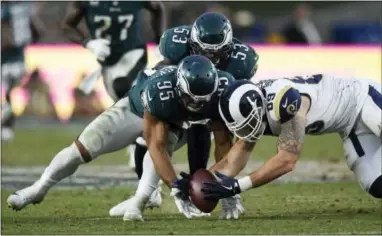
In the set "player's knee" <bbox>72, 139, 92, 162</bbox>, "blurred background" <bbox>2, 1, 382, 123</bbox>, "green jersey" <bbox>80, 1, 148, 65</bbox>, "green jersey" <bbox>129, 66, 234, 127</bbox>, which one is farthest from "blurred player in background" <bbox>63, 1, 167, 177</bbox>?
→ "blurred background" <bbox>2, 1, 382, 123</bbox>

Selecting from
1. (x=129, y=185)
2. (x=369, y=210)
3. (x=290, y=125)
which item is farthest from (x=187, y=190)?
(x=129, y=185)

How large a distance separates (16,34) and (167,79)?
723 cm

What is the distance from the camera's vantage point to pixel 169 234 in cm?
586

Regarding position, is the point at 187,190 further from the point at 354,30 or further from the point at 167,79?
the point at 354,30

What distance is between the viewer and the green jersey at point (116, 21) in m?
9.28

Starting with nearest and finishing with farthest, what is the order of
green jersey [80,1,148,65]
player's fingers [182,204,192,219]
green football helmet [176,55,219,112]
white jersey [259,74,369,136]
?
green football helmet [176,55,219,112] → white jersey [259,74,369,136] → player's fingers [182,204,192,219] → green jersey [80,1,148,65]

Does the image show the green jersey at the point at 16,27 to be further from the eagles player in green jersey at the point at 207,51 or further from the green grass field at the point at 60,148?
the eagles player in green jersey at the point at 207,51

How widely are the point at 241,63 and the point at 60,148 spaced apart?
5.43m

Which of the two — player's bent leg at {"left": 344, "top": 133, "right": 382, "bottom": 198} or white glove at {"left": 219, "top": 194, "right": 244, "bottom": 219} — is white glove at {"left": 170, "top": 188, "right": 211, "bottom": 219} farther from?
player's bent leg at {"left": 344, "top": 133, "right": 382, "bottom": 198}

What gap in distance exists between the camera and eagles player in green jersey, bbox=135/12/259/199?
652cm

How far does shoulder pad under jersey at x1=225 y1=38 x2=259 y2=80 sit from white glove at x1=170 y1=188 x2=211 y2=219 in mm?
795

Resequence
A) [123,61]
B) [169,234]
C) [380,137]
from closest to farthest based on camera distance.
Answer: [169,234], [380,137], [123,61]

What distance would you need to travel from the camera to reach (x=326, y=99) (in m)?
6.55

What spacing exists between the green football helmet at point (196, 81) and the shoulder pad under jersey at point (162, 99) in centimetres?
8
